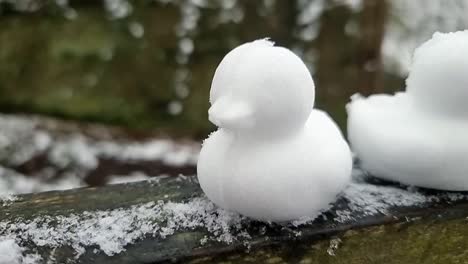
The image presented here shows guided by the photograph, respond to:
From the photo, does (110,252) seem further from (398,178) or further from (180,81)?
(180,81)

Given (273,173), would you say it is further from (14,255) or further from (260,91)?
(14,255)

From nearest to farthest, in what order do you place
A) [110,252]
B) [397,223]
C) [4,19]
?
[110,252] < [397,223] < [4,19]

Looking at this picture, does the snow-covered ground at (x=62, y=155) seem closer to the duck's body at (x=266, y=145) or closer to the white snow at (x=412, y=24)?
the white snow at (x=412, y=24)

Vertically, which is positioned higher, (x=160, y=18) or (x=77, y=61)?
(x=160, y=18)

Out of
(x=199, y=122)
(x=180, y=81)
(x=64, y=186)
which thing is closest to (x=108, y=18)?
(x=180, y=81)

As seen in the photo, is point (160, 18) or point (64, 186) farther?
point (160, 18)

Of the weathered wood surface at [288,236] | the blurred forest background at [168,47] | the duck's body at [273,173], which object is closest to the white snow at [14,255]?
the weathered wood surface at [288,236]
